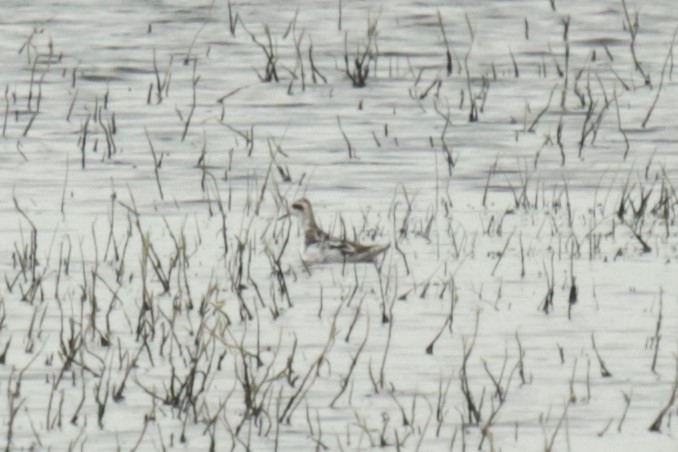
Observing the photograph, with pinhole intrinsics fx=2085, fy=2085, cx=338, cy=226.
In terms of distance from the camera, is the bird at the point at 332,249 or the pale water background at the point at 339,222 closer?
the pale water background at the point at 339,222

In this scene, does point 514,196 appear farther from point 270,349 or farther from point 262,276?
point 270,349

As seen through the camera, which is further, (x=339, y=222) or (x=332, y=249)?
(x=339, y=222)

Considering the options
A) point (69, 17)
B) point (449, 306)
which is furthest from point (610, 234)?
point (69, 17)

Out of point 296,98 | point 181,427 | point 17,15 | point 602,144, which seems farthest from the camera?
point 17,15

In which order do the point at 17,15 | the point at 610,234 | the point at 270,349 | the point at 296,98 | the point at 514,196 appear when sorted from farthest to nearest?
1. the point at 17,15
2. the point at 296,98
3. the point at 514,196
4. the point at 610,234
5. the point at 270,349
